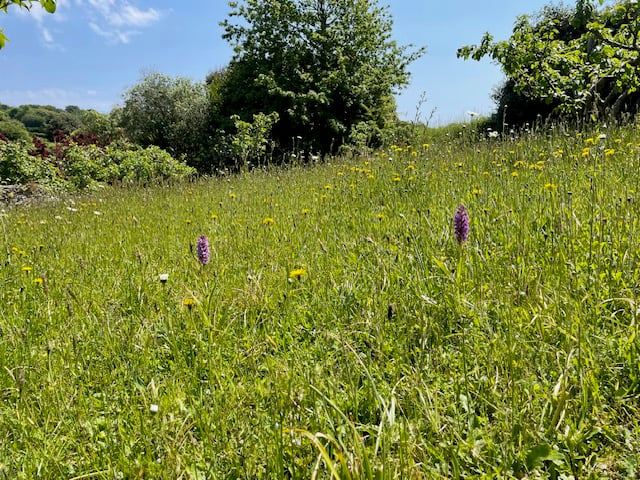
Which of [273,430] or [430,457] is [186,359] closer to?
[273,430]

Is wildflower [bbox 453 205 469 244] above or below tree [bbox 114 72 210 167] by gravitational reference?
below

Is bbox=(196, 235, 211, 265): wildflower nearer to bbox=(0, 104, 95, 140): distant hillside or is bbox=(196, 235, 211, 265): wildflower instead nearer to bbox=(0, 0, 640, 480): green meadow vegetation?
bbox=(0, 0, 640, 480): green meadow vegetation

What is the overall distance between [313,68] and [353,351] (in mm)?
19920

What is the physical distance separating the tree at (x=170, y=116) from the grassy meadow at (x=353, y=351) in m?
18.2

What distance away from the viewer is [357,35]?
63.1ft

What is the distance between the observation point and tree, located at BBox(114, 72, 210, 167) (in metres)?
20.3

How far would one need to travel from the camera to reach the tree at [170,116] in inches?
801

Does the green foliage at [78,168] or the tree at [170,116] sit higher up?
the tree at [170,116]

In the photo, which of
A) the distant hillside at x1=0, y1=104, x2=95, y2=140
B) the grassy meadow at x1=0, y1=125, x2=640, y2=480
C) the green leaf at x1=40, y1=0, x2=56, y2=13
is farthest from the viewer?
the distant hillside at x1=0, y1=104, x2=95, y2=140

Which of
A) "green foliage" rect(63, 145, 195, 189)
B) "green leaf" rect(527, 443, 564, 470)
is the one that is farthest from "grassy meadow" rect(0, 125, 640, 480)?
"green foliage" rect(63, 145, 195, 189)

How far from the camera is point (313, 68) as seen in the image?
19031 millimetres

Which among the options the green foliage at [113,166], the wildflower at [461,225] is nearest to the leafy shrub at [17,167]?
the green foliage at [113,166]

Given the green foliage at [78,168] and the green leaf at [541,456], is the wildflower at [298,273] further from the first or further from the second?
the green foliage at [78,168]

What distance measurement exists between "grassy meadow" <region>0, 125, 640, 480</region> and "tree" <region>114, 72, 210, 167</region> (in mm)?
18205
